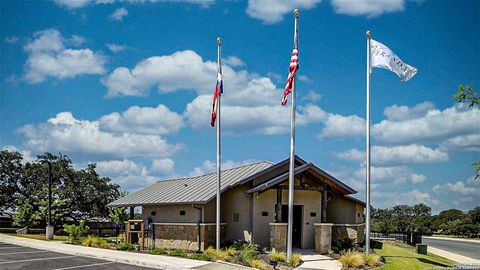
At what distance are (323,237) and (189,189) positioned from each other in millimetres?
8427

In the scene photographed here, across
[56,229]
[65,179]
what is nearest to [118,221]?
[56,229]

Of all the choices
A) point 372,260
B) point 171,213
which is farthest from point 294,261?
point 171,213

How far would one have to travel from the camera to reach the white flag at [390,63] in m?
22.0

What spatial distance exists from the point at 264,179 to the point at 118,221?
16.6 m

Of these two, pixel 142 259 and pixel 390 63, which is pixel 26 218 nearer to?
pixel 142 259

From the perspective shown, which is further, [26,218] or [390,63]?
[26,218]

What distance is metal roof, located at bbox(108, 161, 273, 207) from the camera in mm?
25533

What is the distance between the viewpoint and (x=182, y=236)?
84.9 feet

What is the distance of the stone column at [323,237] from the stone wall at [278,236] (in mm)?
1999

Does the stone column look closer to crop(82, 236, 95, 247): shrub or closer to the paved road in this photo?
the paved road

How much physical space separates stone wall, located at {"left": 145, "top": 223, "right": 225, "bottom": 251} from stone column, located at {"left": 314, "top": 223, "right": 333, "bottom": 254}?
194 inches

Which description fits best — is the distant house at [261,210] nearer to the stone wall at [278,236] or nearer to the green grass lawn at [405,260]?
the stone wall at [278,236]

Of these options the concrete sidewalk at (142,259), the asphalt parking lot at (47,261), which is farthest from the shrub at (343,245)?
the asphalt parking lot at (47,261)

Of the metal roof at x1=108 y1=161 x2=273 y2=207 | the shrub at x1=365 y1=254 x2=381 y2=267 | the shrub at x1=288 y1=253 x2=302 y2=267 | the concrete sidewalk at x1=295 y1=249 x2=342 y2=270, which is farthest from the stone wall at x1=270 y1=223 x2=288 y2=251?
the shrub at x1=365 y1=254 x2=381 y2=267
